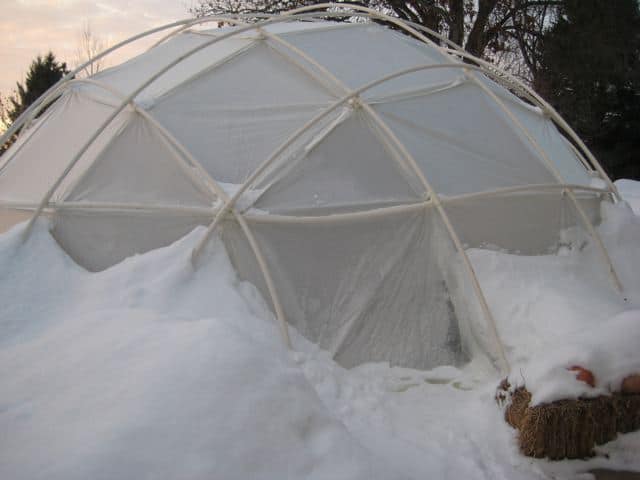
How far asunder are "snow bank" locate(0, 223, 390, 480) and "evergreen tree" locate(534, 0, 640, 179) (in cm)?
1564

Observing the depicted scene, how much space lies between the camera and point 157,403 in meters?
2.98

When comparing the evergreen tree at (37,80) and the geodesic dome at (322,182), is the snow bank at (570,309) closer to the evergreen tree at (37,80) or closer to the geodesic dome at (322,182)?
the geodesic dome at (322,182)

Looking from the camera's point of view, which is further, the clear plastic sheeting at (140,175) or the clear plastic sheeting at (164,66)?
the clear plastic sheeting at (164,66)

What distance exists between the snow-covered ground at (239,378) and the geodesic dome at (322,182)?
0.70ft

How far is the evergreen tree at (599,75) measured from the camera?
55.0 ft

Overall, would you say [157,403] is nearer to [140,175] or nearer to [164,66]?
[140,175]

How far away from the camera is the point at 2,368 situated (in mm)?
3482

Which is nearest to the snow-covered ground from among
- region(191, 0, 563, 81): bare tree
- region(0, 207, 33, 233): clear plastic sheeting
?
region(0, 207, 33, 233): clear plastic sheeting

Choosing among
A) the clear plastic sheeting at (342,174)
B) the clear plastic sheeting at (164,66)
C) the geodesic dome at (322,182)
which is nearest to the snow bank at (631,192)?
the geodesic dome at (322,182)

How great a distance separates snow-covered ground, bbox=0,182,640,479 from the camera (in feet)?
9.33

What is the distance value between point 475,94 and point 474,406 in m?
3.25

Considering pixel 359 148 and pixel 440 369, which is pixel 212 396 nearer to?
pixel 440 369

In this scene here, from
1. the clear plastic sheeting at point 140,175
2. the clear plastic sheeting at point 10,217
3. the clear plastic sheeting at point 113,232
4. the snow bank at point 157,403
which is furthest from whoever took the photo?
the clear plastic sheeting at point 10,217

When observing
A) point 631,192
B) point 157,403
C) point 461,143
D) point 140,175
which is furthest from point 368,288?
point 631,192
